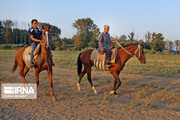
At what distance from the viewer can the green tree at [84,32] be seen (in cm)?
5541

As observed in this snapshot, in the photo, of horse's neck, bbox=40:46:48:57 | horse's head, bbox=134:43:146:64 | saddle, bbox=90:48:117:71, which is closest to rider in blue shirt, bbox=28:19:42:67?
horse's neck, bbox=40:46:48:57

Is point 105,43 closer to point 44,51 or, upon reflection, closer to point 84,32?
point 44,51

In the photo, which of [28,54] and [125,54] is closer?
[28,54]

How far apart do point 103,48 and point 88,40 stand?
168 ft

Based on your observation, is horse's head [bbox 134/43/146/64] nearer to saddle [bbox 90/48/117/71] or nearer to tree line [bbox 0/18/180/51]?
saddle [bbox 90/48/117/71]

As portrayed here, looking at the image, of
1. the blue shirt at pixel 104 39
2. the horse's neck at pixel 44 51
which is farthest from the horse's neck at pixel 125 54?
the horse's neck at pixel 44 51

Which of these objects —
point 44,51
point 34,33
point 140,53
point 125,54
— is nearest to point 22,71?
point 34,33

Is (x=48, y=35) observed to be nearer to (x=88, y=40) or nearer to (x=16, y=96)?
(x=16, y=96)

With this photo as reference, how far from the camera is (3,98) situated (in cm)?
527

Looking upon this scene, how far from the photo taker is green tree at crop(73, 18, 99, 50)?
5541 centimetres

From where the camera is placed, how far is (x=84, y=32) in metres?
59.1

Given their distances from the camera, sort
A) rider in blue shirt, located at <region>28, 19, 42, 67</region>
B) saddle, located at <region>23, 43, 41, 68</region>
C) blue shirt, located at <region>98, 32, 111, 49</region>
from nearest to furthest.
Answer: saddle, located at <region>23, 43, 41, 68</region> < rider in blue shirt, located at <region>28, 19, 42, 67</region> < blue shirt, located at <region>98, 32, 111, 49</region>

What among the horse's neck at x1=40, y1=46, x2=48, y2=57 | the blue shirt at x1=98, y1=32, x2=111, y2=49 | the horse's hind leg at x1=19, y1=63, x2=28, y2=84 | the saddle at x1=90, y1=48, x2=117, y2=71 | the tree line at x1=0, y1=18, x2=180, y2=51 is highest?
the tree line at x1=0, y1=18, x2=180, y2=51

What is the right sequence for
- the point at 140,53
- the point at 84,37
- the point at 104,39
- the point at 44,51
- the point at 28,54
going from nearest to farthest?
the point at 44,51, the point at 28,54, the point at 140,53, the point at 104,39, the point at 84,37
